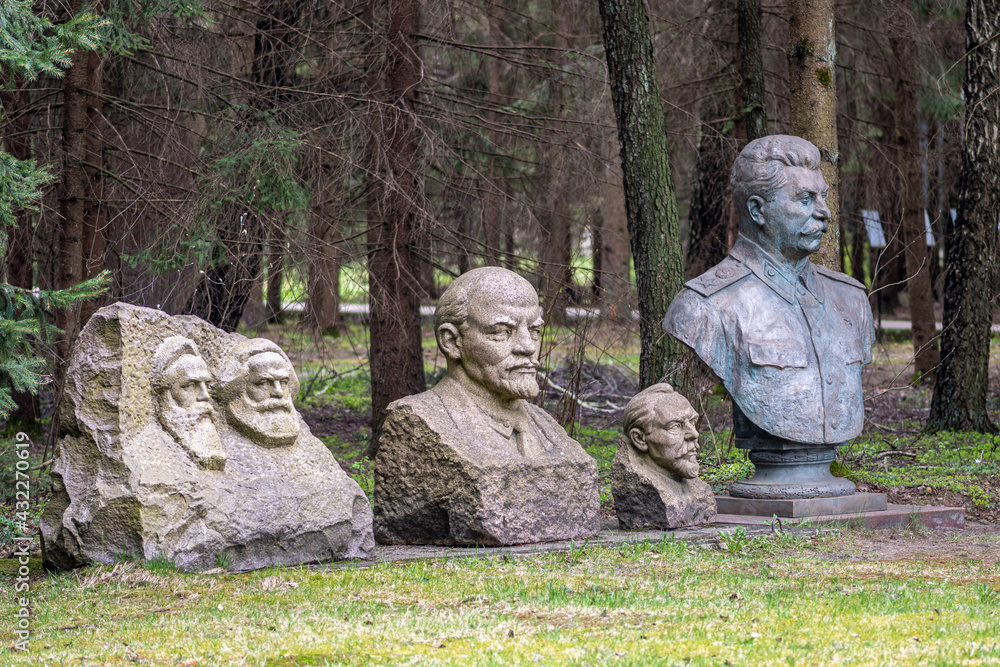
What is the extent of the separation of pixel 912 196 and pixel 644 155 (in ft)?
21.1

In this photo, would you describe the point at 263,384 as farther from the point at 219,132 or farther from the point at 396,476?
the point at 219,132

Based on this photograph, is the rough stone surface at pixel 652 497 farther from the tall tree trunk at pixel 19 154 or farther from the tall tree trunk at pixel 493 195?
the tall tree trunk at pixel 19 154

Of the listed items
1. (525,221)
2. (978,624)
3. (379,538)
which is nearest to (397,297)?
(525,221)

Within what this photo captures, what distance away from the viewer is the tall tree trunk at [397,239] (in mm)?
10031

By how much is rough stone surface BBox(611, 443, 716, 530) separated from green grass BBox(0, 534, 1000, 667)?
2.54 feet

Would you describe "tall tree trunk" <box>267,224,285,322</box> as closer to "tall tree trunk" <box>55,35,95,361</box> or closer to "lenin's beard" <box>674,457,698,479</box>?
"tall tree trunk" <box>55,35,95,361</box>

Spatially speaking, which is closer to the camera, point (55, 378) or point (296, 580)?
point (296, 580)

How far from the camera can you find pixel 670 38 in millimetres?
12875

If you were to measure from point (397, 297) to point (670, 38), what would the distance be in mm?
4504

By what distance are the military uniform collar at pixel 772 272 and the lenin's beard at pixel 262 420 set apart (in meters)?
3.05

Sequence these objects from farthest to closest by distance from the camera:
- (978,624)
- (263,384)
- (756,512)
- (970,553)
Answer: (756,512) < (970,553) < (263,384) < (978,624)

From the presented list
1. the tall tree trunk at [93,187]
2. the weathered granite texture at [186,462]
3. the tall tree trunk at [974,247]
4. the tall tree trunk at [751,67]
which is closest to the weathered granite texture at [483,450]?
the weathered granite texture at [186,462]

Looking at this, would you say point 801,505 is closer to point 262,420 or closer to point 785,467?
point 785,467

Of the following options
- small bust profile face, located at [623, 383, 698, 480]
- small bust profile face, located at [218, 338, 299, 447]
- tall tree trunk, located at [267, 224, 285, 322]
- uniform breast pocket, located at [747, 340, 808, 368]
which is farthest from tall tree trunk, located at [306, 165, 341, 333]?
uniform breast pocket, located at [747, 340, 808, 368]
